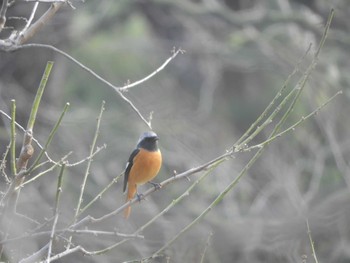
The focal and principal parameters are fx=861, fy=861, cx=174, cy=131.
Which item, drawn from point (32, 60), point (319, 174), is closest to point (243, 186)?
point (319, 174)

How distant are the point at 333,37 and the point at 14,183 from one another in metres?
7.91

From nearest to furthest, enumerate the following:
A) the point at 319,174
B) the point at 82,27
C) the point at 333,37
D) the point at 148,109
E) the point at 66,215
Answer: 1. the point at 66,215
2. the point at 148,109
3. the point at 333,37
4. the point at 319,174
5. the point at 82,27

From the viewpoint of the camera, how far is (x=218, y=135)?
14.8 metres

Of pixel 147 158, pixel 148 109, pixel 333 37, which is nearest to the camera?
pixel 147 158

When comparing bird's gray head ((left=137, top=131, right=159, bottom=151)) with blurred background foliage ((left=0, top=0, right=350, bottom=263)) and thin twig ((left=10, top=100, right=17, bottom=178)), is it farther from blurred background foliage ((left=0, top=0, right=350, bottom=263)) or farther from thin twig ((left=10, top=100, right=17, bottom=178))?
thin twig ((left=10, top=100, right=17, bottom=178))

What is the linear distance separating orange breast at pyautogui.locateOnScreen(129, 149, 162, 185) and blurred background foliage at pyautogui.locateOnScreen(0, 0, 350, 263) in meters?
1.70

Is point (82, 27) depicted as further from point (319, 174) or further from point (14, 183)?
point (14, 183)

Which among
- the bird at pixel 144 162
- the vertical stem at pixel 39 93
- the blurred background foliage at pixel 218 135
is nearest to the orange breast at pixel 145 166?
A: the bird at pixel 144 162

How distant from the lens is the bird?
562 centimetres

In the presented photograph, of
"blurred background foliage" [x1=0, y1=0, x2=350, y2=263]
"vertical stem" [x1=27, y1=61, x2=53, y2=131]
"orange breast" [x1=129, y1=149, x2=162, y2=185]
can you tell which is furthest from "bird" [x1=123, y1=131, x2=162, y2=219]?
"vertical stem" [x1=27, y1=61, x2=53, y2=131]

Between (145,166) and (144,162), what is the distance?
28 mm

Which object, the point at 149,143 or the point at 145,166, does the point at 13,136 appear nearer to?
the point at 145,166

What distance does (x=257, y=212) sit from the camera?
1088 cm

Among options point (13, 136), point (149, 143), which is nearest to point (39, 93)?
point (13, 136)
